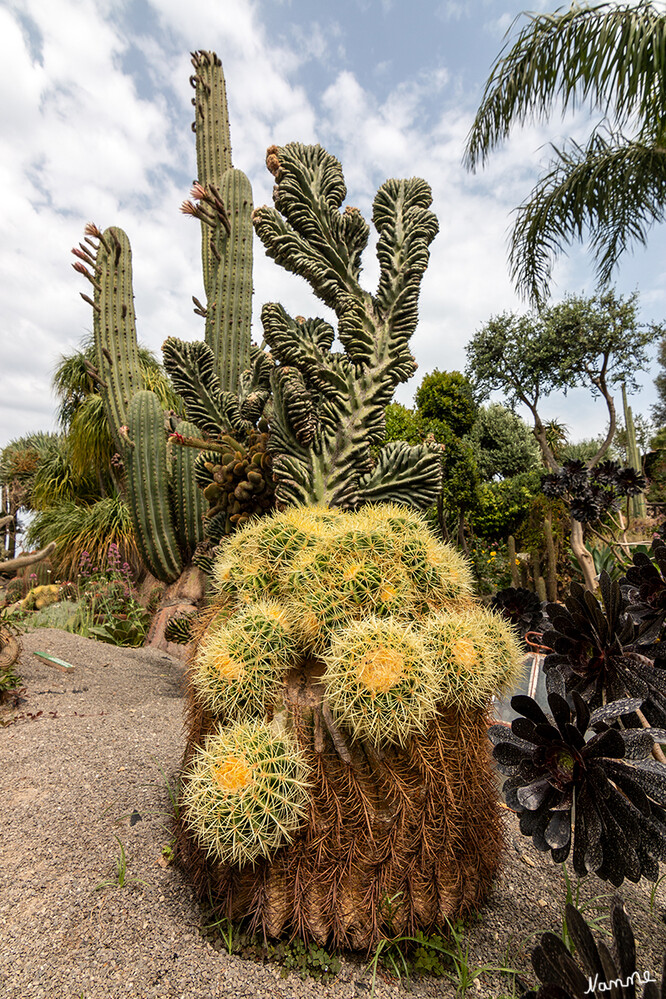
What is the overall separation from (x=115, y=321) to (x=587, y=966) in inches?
241

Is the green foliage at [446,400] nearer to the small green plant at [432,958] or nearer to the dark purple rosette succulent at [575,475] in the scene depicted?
the dark purple rosette succulent at [575,475]

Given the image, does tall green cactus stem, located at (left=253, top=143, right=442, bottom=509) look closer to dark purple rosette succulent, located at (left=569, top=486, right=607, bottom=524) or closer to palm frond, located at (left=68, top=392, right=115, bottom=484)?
dark purple rosette succulent, located at (left=569, top=486, right=607, bottom=524)

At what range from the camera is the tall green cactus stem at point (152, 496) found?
485 cm

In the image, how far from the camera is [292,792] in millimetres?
1169

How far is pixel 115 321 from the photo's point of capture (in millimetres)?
5547

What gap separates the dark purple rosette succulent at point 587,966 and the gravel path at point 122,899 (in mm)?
533

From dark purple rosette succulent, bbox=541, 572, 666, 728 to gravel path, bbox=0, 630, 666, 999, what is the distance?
613 mm

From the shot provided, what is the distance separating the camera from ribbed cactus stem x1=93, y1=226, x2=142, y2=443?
17.9 ft

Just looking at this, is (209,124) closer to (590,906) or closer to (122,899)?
(122,899)

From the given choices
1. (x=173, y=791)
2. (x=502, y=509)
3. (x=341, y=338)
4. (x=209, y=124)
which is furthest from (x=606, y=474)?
(x=502, y=509)

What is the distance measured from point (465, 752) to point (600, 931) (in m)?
0.54

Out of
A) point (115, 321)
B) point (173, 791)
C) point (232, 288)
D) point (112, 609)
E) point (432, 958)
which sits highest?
point (115, 321)

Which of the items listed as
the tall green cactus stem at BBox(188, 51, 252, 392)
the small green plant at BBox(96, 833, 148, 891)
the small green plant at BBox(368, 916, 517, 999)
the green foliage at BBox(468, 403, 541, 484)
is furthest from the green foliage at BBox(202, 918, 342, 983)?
the green foliage at BBox(468, 403, 541, 484)

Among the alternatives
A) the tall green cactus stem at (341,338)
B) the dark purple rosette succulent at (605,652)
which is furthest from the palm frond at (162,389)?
the dark purple rosette succulent at (605,652)
